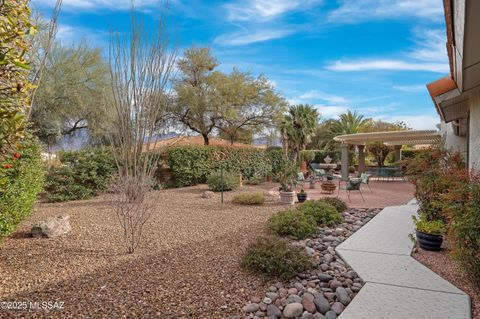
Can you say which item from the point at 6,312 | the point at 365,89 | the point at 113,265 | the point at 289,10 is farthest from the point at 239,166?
the point at 6,312

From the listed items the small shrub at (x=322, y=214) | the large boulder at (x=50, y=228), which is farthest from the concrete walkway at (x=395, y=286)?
the large boulder at (x=50, y=228)

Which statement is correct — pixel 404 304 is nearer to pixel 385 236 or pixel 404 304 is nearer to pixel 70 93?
pixel 385 236

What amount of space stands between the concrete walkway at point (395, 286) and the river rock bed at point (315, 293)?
15 cm

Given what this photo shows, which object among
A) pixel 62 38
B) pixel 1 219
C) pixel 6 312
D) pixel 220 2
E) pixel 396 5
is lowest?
pixel 6 312

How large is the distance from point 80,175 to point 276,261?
30.5ft

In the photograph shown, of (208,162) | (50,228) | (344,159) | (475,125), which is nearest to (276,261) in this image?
(50,228)

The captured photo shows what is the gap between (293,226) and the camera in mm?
5648

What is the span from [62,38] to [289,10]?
14.1 m

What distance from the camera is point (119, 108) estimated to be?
6.65m

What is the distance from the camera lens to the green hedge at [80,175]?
9969mm

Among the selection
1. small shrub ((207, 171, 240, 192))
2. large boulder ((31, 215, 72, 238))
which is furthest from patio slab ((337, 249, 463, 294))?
A: small shrub ((207, 171, 240, 192))

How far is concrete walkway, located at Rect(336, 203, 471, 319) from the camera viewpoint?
115 inches

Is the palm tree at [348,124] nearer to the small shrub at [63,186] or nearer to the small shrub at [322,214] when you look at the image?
the small shrub at [322,214]

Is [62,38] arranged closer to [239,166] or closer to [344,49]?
[239,166]
